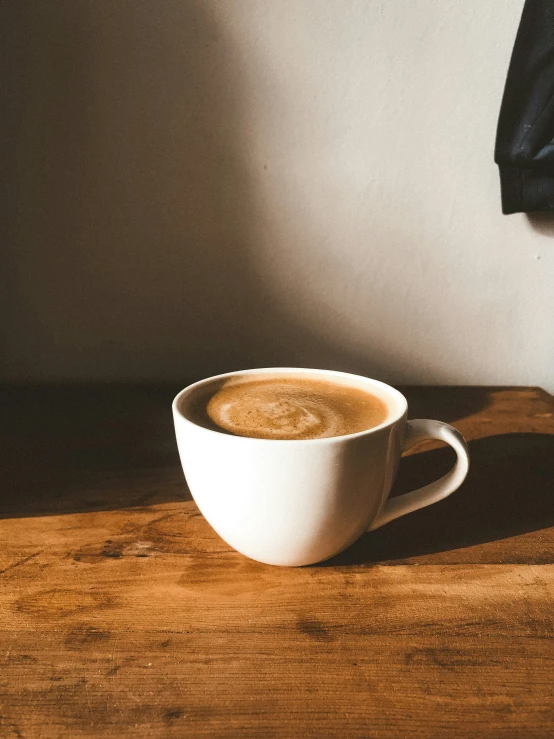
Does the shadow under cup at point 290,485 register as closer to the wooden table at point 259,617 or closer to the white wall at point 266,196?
the wooden table at point 259,617

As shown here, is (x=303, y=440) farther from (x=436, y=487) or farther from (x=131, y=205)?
(x=131, y=205)

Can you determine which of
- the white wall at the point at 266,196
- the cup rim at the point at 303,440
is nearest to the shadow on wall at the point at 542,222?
the white wall at the point at 266,196

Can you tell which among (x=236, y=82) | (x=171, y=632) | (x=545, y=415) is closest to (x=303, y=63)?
(x=236, y=82)

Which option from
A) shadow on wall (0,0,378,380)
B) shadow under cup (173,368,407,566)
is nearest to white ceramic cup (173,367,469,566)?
shadow under cup (173,368,407,566)

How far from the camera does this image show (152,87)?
71 cm

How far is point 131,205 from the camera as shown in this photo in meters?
0.75

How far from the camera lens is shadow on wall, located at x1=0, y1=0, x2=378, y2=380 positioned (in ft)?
2.29

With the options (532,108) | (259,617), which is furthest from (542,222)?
(259,617)

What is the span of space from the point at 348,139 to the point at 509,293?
12.2 inches

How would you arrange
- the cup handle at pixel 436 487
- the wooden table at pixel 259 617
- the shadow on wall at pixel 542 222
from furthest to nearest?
the shadow on wall at pixel 542 222, the cup handle at pixel 436 487, the wooden table at pixel 259 617

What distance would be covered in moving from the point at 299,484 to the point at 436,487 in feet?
0.42

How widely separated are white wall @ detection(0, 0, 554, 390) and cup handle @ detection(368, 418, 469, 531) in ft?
1.30

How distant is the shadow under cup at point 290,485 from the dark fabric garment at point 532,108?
412 mm

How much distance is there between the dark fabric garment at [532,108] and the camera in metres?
0.61
